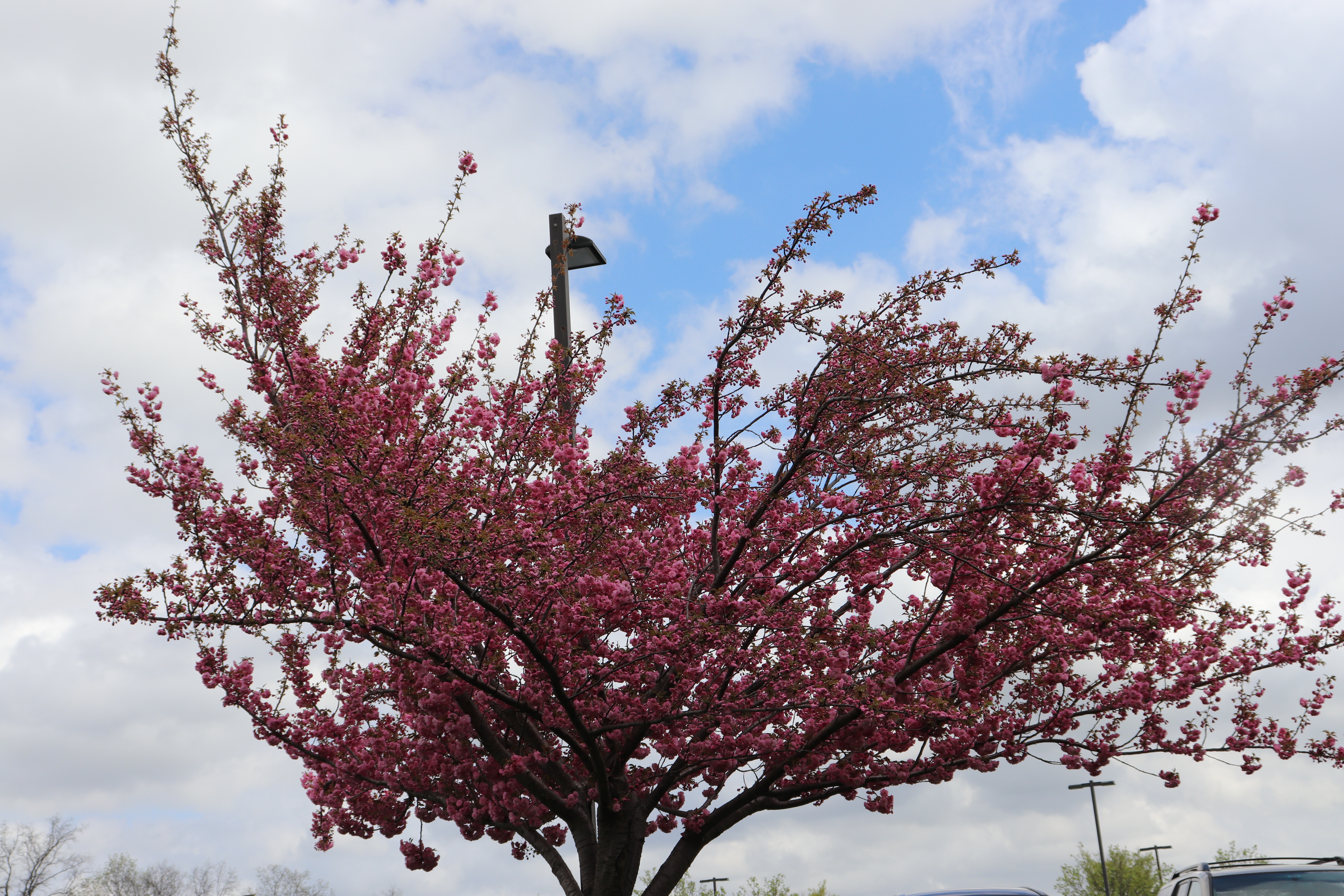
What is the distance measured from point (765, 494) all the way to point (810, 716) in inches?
83.6

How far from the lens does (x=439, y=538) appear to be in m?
7.76

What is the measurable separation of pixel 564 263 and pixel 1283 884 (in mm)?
8400

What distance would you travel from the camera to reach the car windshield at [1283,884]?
733cm

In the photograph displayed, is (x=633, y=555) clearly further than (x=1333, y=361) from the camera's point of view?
Yes

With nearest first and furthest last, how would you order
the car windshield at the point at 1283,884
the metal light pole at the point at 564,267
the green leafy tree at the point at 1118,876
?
the car windshield at the point at 1283,884 < the metal light pole at the point at 564,267 < the green leafy tree at the point at 1118,876

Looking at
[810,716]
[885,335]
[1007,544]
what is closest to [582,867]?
[810,716]

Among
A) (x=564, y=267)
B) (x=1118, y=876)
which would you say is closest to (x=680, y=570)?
(x=564, y=267)

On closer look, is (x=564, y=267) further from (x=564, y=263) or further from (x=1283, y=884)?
(x=1283, y=884)

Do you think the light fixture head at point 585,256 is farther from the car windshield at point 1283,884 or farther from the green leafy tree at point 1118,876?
the green leafy tree at point 1118,876

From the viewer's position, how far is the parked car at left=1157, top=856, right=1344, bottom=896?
7.38 meters

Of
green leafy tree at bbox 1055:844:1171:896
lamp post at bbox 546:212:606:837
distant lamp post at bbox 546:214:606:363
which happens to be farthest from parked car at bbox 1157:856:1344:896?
green leafy tree at bbox 1055:844:1171:896

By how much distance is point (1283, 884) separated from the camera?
7477 millimetres

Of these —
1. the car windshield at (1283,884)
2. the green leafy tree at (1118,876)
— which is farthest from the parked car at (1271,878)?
the green leafy tree at (1118,876)

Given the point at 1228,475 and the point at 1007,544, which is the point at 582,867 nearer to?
Answer: the point at 1007,544
